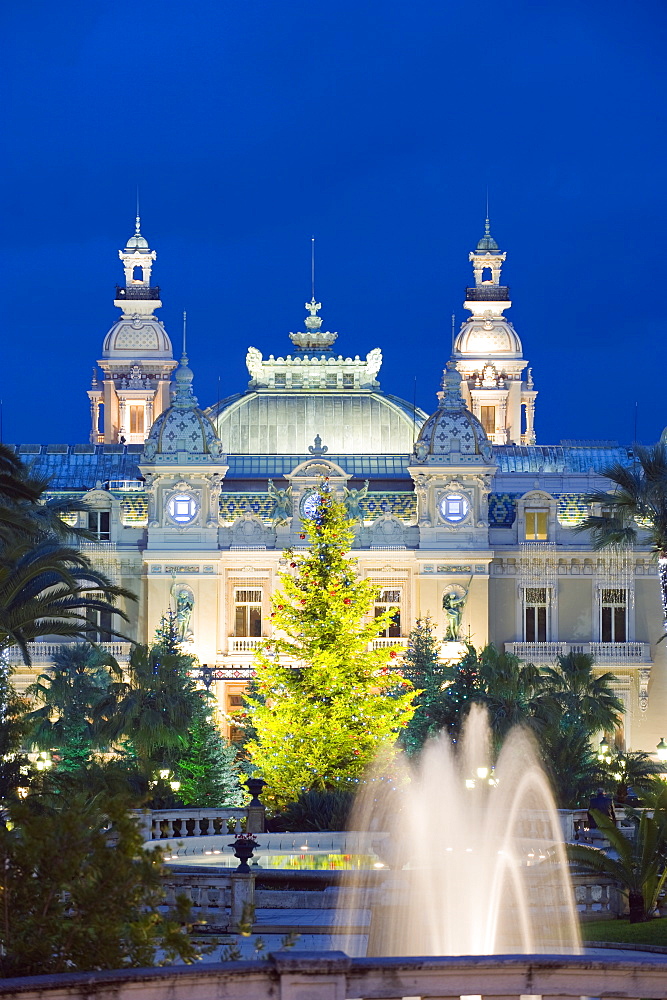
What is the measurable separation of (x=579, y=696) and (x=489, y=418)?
36880 mm

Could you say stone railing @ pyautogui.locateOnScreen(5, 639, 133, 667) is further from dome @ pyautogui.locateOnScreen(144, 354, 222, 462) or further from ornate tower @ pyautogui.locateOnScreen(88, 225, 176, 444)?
ornate tower @ pyautogui.locateOnScreen(88, 225, 176, 444)

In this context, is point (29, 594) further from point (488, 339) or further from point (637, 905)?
point (488, 339)

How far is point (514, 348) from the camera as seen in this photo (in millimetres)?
100438

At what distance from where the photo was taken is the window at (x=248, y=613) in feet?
266

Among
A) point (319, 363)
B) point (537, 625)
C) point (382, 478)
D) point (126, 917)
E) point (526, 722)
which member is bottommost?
point (126, 917)

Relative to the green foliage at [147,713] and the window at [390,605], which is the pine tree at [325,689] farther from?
the window at [390,605]

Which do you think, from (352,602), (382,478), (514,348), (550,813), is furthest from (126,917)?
(514,348)

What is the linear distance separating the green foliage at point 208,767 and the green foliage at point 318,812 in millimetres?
9066

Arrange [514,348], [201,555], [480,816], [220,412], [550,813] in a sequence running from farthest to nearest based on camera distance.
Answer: [514,348]
[220,412]
[201,555]
[480,816]
[550,813]

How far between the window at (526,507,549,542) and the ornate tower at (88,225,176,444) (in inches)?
942

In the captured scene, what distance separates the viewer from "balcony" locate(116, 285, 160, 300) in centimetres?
10188

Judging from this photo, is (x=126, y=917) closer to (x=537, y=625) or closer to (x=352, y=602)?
(x=352, y=602)

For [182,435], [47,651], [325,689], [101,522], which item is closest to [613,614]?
[182,435]

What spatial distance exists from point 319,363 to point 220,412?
490 centimetres
